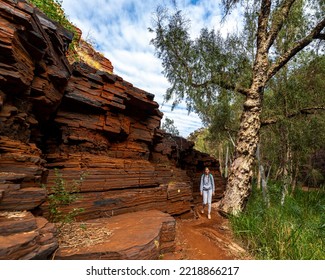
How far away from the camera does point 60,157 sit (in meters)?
5.64

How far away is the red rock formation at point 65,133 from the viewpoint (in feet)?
11.7

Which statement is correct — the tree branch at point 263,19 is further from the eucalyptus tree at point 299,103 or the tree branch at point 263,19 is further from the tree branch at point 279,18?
the eucalyptus tree at point 299,103

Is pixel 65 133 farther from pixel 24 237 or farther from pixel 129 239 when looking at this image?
pixel 24 237

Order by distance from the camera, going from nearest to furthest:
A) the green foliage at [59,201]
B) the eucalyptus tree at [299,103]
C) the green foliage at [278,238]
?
1. the green foliage at [59,201]
2. the green foliage at [278,238]
3. the eucalyptus tree at [299,103]

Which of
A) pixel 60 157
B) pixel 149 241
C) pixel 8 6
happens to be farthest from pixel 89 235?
pixel 8 6

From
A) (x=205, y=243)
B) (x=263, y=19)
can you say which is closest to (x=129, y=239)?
(x=205, y=243)

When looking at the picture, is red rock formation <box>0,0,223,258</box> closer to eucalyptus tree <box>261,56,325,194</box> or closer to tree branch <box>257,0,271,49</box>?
tree branch <box>257,0,271,49</box>

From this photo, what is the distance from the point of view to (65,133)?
19.2ft

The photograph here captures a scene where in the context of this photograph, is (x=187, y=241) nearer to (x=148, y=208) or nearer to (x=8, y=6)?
(x=148, y=208)

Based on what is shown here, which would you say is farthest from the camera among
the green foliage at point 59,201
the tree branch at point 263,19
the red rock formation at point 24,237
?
the tree branch at point 263,19

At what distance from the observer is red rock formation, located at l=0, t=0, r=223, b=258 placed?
358cm

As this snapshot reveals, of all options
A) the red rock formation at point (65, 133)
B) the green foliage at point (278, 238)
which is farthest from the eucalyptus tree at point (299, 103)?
the red rock formation at point (65, 133)

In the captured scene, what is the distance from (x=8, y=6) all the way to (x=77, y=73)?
248 centimetres

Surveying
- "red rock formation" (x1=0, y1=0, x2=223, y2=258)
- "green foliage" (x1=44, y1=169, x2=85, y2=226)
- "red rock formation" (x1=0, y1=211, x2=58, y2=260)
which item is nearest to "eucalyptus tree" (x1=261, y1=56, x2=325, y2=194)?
"red rock formation" (x1=0, y1=0, x2=223, y2=258)
